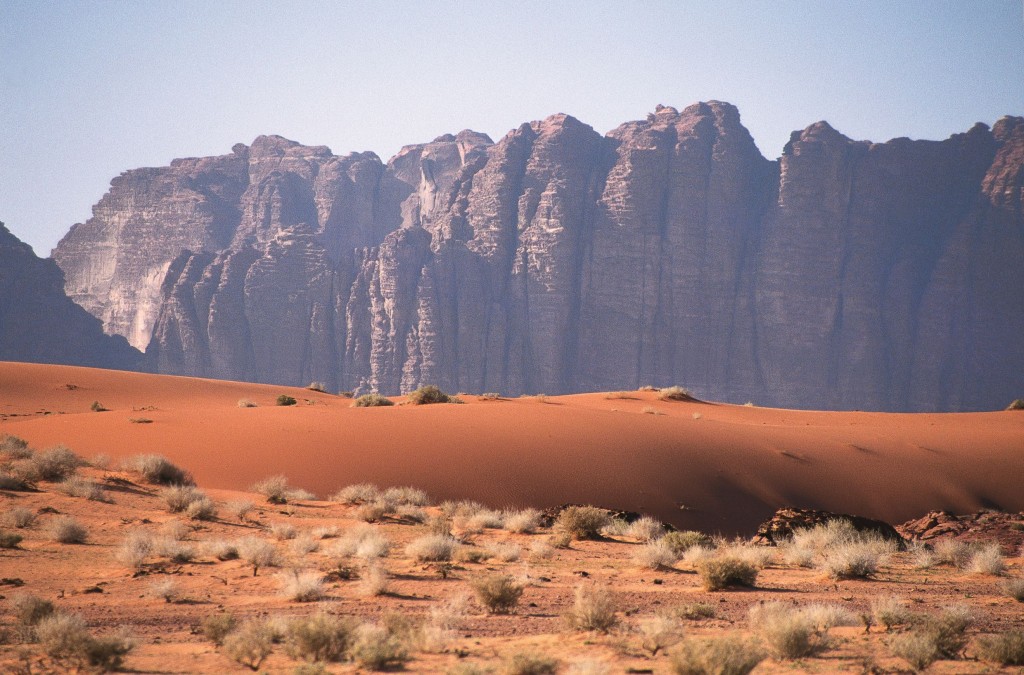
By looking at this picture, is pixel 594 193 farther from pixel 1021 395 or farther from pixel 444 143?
pixel 1021 395

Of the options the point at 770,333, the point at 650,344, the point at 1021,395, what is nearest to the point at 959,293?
the point at 1021,395

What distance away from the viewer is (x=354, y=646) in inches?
286

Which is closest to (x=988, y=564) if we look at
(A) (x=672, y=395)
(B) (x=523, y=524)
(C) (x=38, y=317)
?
(B) (x=523, y=524)

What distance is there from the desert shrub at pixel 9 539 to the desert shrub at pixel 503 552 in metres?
6.70

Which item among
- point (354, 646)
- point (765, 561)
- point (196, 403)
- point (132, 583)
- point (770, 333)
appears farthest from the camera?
point (770, 333)

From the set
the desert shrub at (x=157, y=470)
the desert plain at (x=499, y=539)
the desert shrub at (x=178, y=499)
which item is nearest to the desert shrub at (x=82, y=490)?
the desert plain at (x=499, y=539)

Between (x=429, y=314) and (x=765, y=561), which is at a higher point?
(x=429, y=314)

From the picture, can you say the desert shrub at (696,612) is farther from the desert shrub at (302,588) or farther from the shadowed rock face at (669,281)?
the shadowed rock face at (669,281)

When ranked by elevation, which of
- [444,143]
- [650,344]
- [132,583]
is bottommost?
[132,583]

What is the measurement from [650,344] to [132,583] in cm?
8514

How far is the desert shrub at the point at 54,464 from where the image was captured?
53.5ft

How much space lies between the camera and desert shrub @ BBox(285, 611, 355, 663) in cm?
732

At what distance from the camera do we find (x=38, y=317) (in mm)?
90188

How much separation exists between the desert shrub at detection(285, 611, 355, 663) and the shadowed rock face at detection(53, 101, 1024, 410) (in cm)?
8502
